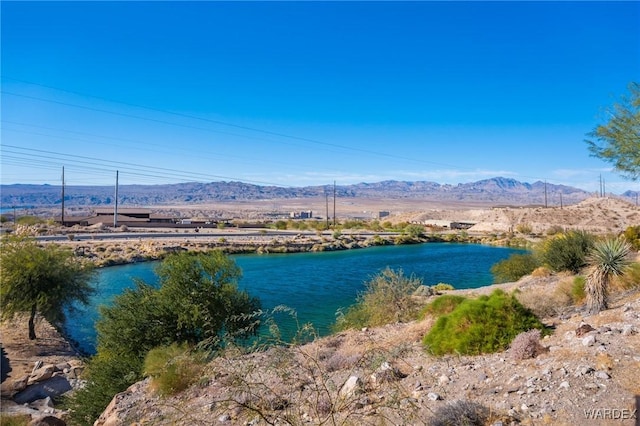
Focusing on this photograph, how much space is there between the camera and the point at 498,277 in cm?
3397

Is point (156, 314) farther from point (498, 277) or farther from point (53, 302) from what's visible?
point (498, 277)

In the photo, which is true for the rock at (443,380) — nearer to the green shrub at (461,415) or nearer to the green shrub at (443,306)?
the green shrub at (461,415)

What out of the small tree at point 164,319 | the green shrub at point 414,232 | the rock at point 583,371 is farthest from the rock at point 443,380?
the green shrub at point 414,232

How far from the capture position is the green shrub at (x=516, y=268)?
104 feet

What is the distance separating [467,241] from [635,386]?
75689mm

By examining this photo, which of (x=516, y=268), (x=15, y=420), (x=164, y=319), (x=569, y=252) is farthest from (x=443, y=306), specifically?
(x=516, y=268)

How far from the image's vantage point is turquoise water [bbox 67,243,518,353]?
26.4 meters

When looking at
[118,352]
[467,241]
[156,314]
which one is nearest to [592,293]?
[156,314]

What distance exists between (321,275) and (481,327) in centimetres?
3105

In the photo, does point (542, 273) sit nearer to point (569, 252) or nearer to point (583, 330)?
point (569, 252)

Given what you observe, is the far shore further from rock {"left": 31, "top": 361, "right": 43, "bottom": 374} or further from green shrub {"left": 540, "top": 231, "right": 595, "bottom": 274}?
green shrub {"left": 540, "top": 231, "right": 595, "bottom": 274}

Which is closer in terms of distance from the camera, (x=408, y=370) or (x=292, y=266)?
(x=408, y=370)

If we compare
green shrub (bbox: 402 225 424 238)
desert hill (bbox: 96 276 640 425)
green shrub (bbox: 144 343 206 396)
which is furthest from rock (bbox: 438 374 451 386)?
green shrub (bbox: 402 225 424 238)

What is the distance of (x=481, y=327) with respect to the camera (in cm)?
1112
